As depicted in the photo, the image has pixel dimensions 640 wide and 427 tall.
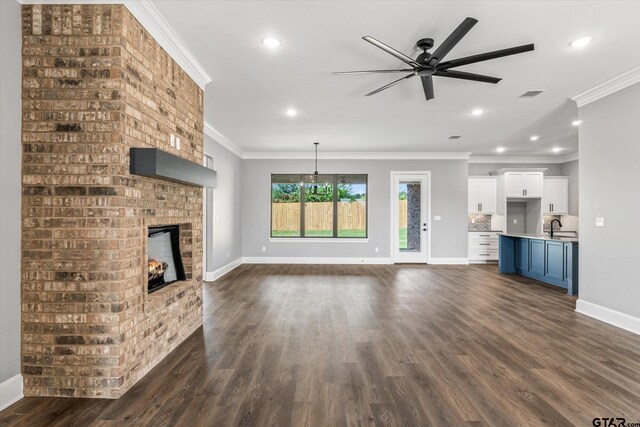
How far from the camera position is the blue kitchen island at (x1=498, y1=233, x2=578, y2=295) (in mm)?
5375

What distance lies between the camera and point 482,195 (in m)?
8.61

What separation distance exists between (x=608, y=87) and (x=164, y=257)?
5357 millimetres

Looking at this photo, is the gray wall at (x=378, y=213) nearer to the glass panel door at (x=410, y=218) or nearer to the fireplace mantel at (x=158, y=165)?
the glass panel door at (x=410, y=218)

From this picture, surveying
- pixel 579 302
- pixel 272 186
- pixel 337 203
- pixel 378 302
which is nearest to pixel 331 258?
pixel 337 203

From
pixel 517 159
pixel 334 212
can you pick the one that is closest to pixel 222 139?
pixel 334 212

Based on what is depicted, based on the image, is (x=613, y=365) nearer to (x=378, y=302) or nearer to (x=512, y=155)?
(x=378, y=302)

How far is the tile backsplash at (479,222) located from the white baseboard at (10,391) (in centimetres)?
895

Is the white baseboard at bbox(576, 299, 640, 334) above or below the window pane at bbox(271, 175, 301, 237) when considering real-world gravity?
below

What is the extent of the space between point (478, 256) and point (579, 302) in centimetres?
421

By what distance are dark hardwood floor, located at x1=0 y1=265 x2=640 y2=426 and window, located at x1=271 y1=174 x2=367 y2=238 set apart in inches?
150

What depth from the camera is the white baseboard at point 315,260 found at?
836 cm

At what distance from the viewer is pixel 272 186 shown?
8.52m

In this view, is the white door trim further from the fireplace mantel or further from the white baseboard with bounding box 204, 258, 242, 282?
the fireplace mantel

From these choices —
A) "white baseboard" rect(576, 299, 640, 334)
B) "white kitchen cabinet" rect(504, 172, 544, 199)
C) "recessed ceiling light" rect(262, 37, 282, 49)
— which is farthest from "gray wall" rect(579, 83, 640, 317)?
"white kitchen cabinet" rect(504, 172, 544, 199)
